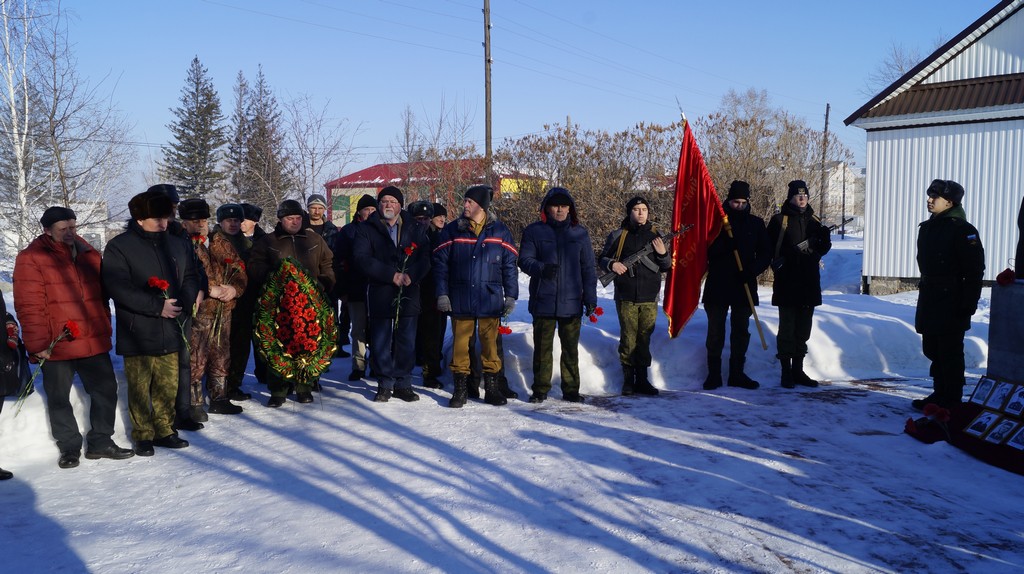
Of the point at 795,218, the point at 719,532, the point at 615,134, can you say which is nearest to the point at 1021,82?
the point at 615,134

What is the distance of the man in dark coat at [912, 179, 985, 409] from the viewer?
20.2 ft

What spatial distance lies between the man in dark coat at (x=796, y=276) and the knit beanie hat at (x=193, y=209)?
213 inches

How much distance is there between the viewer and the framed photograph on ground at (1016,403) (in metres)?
5.34

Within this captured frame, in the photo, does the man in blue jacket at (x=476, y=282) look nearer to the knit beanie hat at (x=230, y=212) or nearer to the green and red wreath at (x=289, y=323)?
the green and red wreath at (x=289, y=323)

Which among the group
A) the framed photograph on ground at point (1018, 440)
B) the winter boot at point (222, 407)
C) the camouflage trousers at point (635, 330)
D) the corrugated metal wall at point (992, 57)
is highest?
the corrugated metal wall at point (992, 57)

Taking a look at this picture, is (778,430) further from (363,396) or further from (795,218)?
(363,396)

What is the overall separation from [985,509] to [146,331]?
561 cm

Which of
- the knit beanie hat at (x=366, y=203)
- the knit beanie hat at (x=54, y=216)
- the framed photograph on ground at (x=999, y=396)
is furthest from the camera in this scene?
the knit beanie hat at (x=366, y=203)

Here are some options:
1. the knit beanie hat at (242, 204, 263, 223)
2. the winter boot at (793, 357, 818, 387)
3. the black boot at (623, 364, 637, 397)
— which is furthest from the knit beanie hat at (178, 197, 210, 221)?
the winter boot at (793, 357, 818, 387)

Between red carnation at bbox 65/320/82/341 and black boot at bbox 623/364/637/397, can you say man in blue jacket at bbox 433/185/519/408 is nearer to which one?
black boot at bbox 623/364/637/397

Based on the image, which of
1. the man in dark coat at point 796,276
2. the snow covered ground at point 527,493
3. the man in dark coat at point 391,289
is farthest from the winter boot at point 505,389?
the man in dark coat at point 796,276

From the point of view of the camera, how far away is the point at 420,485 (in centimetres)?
463

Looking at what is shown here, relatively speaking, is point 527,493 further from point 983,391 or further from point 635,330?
point 983,391

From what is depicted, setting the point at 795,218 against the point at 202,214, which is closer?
the point at 202,214
